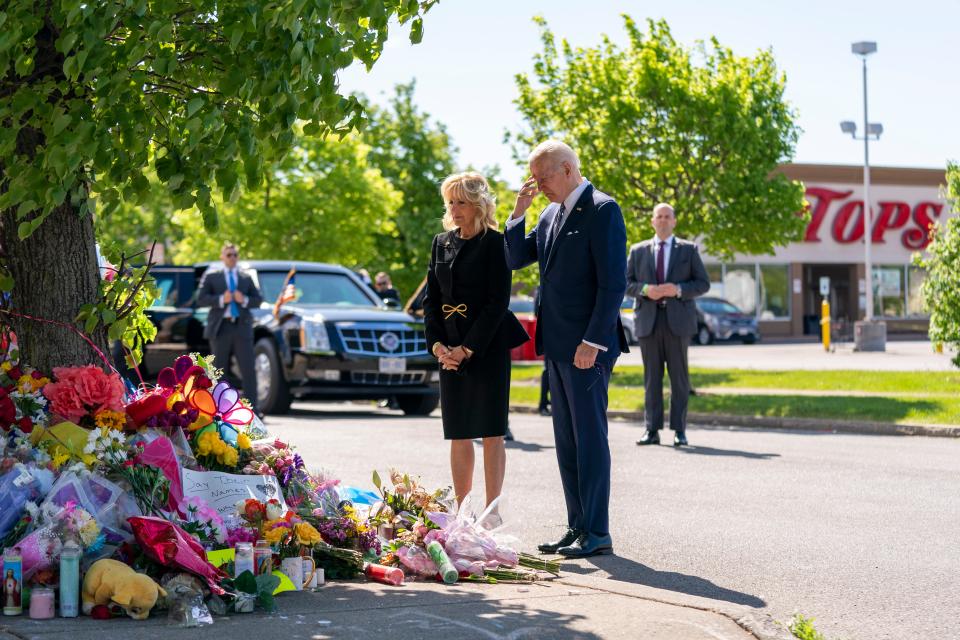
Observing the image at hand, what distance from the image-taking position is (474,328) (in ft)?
23.7

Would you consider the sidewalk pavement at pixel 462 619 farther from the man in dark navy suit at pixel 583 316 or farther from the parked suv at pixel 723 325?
the parked suv at pixel 723 325

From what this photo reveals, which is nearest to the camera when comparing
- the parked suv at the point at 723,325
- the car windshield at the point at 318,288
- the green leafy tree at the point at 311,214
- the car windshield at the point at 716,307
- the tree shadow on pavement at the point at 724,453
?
the tree shadow on pavement at the point at 724,453

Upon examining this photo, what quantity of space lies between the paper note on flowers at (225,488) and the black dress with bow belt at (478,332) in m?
1.24

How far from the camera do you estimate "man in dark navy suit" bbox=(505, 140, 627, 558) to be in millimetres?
6953

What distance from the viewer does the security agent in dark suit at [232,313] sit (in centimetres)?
1548

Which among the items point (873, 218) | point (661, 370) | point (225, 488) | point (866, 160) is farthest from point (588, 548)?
point (873, 218)

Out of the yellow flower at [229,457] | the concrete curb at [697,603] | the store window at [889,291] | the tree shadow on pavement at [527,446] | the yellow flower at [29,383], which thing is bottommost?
the concrete curb at [697,603]

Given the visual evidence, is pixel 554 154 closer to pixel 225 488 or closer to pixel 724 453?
pixel 225 488

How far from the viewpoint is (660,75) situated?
2631 centimetres

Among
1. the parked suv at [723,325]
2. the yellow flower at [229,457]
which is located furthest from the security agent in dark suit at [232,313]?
the parked suv at [723,325]

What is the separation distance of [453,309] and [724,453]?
Result: 541cm

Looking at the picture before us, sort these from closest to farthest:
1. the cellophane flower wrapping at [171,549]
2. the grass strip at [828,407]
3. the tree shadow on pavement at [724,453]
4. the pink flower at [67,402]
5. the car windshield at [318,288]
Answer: the cellophane flower wrapping at [171,549], the pink flower at [67,402], the tree shadow on pavement at [724,453], the grass strip at [828,407], the car windshield at [318,288]

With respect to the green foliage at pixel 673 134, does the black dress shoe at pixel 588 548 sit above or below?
below

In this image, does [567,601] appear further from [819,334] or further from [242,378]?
[819,334]
